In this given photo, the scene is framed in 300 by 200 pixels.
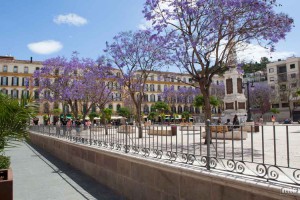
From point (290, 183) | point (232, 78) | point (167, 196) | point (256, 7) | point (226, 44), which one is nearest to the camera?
point (290, 183)

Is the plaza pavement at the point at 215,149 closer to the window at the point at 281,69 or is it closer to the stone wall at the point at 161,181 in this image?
the stone wall at the point at 161,181

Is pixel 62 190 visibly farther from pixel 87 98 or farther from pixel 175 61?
pixel 87 98

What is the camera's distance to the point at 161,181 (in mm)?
5297

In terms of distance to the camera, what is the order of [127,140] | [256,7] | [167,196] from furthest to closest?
[256,7] < [127,140] < [167,196]

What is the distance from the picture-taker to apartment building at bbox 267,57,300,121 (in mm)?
59625

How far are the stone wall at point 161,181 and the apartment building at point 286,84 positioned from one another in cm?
5599

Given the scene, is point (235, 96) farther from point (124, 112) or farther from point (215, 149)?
point (124, 112)

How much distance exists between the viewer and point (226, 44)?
11.9m

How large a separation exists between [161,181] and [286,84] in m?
66.4

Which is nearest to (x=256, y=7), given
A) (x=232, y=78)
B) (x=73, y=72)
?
(x=232, y=78)

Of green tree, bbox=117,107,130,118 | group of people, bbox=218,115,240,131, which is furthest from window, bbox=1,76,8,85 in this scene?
group of people, bbox=218,115,240,131

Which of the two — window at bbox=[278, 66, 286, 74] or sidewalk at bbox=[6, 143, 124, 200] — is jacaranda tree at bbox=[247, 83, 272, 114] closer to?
window at bbox=[278, 66, 286, 74]

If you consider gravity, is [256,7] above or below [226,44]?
above

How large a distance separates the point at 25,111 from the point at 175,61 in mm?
9043
